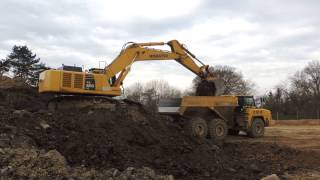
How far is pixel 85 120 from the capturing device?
1430cm

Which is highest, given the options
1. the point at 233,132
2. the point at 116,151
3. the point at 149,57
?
the point at 149,57

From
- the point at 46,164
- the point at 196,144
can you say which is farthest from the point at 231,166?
the point at 46,164

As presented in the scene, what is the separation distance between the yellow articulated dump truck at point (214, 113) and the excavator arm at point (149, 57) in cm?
128

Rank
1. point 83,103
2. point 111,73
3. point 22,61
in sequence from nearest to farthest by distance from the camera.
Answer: point 83,103
point 111,73
point 22,61

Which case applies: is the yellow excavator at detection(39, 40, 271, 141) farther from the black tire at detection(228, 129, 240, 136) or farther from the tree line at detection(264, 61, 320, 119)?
the tree line at detection(264, 61, 320, 119)

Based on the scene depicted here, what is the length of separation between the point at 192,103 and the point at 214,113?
4.07ft

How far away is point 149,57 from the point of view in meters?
19.5

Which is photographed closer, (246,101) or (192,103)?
(192,103)

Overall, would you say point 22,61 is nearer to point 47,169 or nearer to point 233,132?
point 233,132

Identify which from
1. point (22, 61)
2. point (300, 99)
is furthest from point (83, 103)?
point (300, 99)

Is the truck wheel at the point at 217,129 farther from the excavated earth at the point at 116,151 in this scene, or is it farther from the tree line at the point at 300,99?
the tree line at the point at 300,99

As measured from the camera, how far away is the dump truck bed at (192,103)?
2014cm

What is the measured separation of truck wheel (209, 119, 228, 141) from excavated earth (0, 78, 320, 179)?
248 cm

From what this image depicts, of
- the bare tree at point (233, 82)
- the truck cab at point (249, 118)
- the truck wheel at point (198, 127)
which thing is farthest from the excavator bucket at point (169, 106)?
the bare tree at point (233, 82)
